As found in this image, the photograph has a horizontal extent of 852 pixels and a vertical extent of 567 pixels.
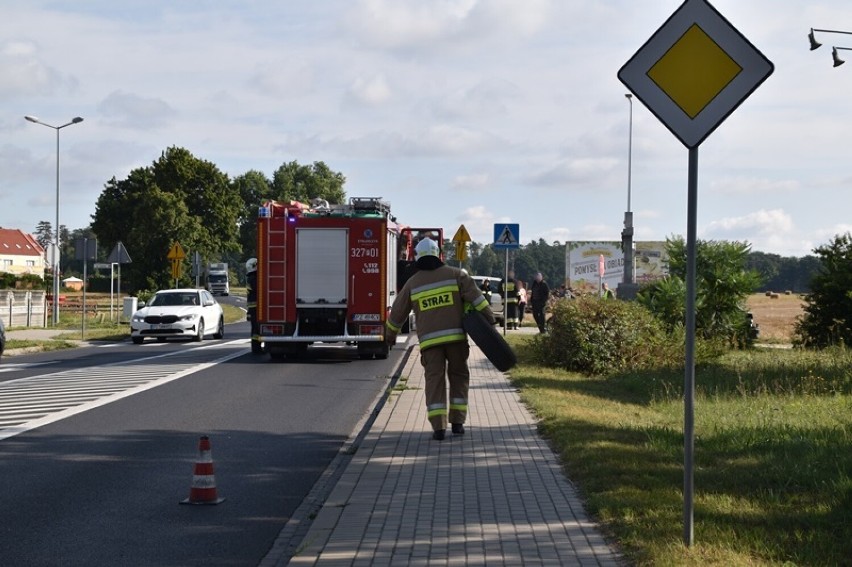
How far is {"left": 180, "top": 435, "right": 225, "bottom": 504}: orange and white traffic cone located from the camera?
831cm

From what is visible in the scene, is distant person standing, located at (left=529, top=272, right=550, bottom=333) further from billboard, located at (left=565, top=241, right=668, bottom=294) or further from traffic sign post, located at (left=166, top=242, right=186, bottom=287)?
billboard, located at (left=565, top=241, right=668, bottom=294)

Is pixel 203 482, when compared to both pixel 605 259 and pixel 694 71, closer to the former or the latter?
pixel 694 71

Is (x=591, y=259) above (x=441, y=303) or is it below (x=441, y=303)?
above

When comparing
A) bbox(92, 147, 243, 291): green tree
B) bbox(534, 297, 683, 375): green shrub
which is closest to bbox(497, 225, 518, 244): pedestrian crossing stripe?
bbox(534, 297, 683, 375): green shrub

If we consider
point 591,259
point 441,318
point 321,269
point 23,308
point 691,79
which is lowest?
point 23,308

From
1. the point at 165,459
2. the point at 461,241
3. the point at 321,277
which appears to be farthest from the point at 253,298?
the point at 165,459

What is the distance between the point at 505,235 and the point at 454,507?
71.2ft

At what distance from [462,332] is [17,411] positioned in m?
6.01

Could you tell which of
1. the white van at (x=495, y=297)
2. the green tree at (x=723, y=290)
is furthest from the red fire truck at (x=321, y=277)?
the white van at (x=495, y=297)

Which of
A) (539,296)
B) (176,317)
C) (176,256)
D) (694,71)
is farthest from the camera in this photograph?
(176,256)

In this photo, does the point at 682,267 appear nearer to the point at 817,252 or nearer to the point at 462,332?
the point at 817,252

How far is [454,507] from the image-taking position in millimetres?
7793

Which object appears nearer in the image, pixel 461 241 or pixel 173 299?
pixel 461 241

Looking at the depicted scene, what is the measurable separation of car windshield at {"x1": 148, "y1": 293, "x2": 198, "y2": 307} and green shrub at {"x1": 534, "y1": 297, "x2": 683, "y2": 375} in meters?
15.3
